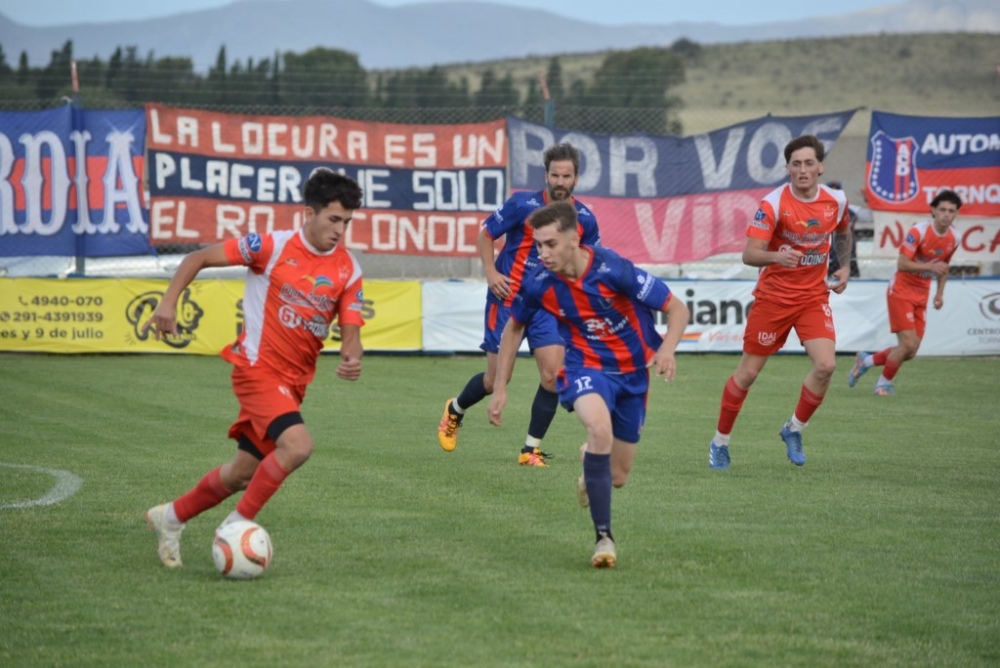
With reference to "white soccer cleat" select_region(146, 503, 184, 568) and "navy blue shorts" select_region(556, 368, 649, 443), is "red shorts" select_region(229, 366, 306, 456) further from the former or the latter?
"navy blue shorts" select_region(556, 368, 649, 443)

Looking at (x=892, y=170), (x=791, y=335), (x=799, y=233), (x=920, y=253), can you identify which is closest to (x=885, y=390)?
(x=920, y=253)

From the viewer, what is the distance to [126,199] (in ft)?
61.7

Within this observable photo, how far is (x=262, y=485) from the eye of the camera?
641 centimetres

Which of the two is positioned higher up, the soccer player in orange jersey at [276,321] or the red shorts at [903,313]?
the soccer player in orange jersey at [276,321]

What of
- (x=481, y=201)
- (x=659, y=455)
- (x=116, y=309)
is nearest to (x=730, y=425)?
(x=659, y=455)

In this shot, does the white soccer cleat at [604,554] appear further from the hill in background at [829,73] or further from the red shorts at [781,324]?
the hill in background at [829,73]

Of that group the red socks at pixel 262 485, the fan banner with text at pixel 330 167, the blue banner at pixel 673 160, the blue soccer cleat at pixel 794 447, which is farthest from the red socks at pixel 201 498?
the blue banner at pixel 673 160

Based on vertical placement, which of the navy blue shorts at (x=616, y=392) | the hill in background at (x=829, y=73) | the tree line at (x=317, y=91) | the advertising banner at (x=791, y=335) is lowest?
the advertising banner at (x=791, y=335)

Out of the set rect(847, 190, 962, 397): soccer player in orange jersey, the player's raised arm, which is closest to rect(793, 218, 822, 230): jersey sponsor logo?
the player's raised arm

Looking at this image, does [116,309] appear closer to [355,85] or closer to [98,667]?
[355,85]

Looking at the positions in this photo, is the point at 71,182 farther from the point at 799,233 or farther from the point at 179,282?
the point at 179,282

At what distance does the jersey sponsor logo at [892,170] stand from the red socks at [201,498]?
50.3 ft

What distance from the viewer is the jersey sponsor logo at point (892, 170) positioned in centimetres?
1998

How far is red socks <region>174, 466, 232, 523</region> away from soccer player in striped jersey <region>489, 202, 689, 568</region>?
4.83 ft
